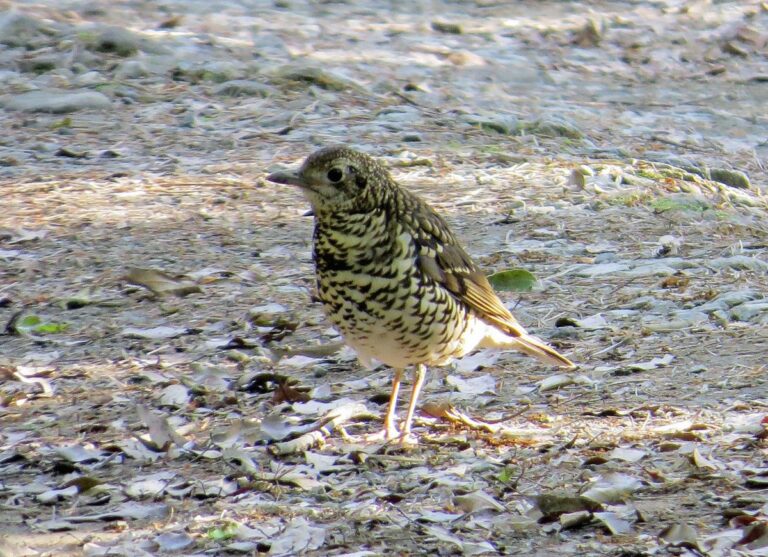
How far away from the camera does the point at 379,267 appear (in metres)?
4.67

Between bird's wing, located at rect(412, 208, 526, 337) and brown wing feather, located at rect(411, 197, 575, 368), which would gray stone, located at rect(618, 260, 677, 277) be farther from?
bird's wing, located at rect(412, 208, 526, 337)

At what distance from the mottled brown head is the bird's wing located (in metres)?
0.27

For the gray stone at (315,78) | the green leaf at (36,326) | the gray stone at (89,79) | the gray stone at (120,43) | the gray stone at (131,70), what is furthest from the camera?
the gray stone at (120,43)

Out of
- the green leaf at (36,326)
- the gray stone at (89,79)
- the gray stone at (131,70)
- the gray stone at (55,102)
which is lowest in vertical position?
the green leaf at (36,326)

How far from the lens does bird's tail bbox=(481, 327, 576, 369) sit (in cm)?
536

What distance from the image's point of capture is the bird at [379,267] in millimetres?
4652

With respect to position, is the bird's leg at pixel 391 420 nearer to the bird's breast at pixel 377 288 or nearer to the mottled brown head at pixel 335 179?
the bird's breast at pixel 377 288

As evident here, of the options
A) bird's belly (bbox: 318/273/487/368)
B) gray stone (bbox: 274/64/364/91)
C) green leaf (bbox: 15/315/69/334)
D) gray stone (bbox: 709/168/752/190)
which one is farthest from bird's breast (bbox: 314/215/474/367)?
gray stone (bbox: 274/64/364/91)

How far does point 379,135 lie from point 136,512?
4.91 metres

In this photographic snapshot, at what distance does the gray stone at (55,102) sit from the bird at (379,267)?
4.59m

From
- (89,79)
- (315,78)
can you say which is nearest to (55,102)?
(89,79)

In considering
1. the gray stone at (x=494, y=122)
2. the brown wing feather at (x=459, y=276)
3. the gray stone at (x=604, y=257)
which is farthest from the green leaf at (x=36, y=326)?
the gray stone at (x=494, y=122)

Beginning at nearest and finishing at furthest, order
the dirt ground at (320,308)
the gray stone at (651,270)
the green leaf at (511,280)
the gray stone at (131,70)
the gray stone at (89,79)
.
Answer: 1. the dirt ground at (320,308)
2. the green leaf at (511,280)
3. the gray stone at (651,270)
4. the gray stone at (89,79)
5. the gray stone at (131,70)

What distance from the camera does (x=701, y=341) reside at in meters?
5.74
